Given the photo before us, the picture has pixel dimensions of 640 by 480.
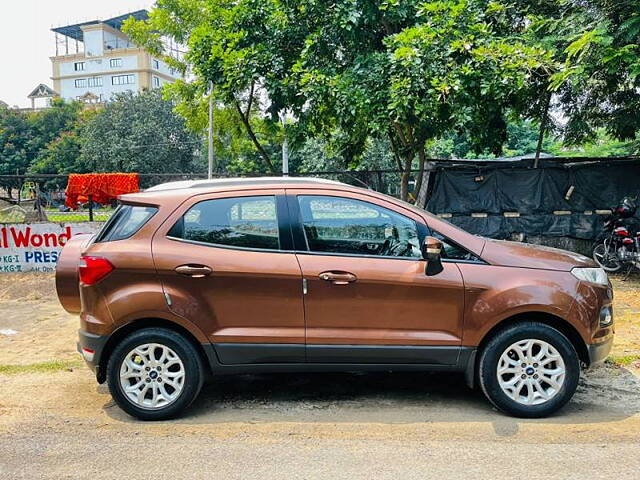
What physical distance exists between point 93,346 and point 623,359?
5.07 meters

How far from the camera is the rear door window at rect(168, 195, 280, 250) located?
433 cm

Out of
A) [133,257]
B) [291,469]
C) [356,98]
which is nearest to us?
[291,469]

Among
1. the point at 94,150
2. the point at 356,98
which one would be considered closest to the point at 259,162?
the point at 94,150

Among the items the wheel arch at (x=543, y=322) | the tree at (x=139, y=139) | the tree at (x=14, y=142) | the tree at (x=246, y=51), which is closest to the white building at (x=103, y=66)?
the tree at (x=14, y=142)

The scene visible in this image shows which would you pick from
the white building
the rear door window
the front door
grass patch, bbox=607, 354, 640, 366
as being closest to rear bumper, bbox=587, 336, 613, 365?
the front door

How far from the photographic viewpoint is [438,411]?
443cm

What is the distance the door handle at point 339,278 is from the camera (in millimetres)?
4199

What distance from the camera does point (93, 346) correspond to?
4.25m

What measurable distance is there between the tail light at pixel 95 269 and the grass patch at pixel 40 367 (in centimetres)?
194

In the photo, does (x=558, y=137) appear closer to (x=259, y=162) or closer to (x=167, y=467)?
(x=167, y=467)

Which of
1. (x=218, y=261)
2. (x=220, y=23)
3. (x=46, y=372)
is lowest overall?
(x=46, y=372)

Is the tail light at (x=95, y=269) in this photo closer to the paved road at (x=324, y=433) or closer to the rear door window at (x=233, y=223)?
the rear door window at (x=233, y=223)

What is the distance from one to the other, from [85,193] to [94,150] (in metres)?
38.3

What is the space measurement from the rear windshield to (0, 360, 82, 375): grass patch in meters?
2.00
